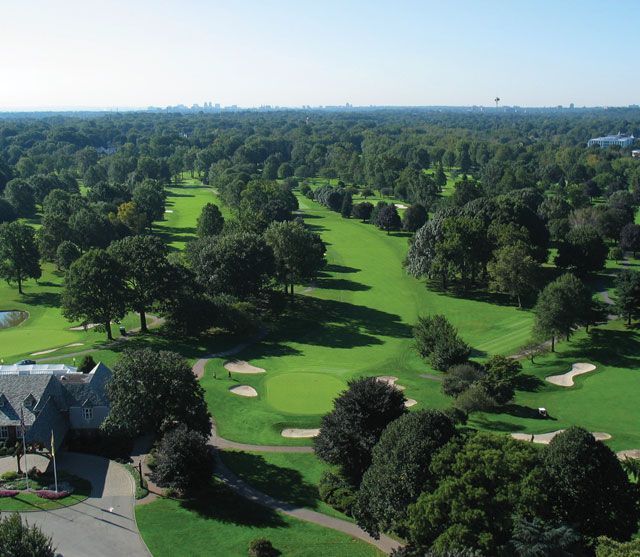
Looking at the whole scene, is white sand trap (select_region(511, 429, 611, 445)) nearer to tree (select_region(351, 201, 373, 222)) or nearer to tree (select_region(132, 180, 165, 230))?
tree (select_region(132, 180, 165, 230))

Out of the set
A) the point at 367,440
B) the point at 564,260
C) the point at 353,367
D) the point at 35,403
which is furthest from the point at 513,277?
the point at 35,403

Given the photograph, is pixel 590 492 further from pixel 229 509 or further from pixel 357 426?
pixel 229 509

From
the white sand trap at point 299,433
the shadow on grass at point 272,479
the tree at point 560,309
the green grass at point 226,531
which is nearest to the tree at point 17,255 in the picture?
the white sand trap at point 299,433

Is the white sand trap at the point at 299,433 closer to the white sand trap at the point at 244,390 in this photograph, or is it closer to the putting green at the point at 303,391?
the putting green at the point at 303,391

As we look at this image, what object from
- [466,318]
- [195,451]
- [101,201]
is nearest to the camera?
[195,451]

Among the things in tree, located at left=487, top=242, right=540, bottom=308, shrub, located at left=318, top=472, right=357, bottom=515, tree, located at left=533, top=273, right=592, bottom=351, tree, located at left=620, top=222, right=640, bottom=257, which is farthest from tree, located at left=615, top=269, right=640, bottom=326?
shrub, located at left=318, top=472, right=357, bottom=515

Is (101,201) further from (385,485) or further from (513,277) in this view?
(385,485)
